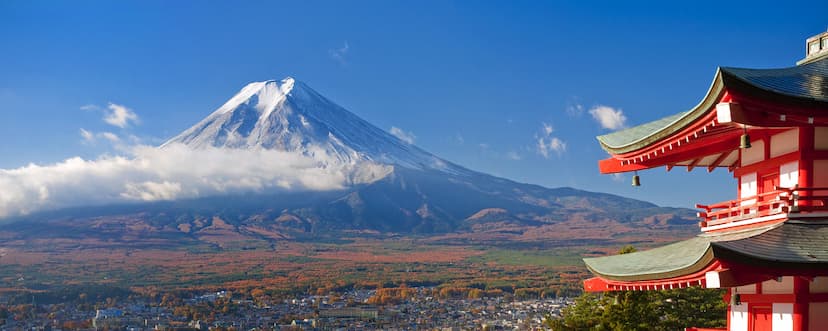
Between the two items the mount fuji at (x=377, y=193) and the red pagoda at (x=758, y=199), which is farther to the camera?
the mount fuji at (x=377, y=193)

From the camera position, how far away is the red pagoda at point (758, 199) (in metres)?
6.73

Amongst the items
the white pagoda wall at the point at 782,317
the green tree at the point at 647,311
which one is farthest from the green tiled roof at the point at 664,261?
the green tree at the point at 647,311

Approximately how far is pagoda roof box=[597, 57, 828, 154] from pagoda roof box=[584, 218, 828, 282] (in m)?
0.98

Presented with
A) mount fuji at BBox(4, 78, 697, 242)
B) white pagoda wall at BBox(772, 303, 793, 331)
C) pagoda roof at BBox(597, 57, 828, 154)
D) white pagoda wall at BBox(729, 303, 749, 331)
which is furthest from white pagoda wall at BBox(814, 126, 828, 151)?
mount fuji at BBox(4, 78, 697, 242)

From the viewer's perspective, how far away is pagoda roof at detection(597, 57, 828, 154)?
21.9 feet

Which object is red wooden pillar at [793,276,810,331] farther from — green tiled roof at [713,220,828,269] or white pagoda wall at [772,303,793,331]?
green tiled roof at [713,220,828,269]

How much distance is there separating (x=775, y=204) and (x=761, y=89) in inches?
52.1

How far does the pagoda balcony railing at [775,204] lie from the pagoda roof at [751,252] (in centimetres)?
12

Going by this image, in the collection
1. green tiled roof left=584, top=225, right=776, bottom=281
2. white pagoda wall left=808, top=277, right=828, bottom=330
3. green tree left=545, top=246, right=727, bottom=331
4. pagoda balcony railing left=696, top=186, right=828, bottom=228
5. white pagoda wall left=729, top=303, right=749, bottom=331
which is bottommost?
green tree left=545, top=246, right=727, bottom=331

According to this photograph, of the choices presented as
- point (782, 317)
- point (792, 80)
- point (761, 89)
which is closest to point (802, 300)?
point (782, 317)

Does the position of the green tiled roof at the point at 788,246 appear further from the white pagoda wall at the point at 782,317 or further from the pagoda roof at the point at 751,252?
the white pagoda wall at the point at 782,317

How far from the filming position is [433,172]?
563ft

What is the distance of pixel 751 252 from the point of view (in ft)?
21.8

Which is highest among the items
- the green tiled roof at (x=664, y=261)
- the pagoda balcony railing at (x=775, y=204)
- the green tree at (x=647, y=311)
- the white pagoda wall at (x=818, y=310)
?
the pagoda balcony railing at (x=775, y=204)
